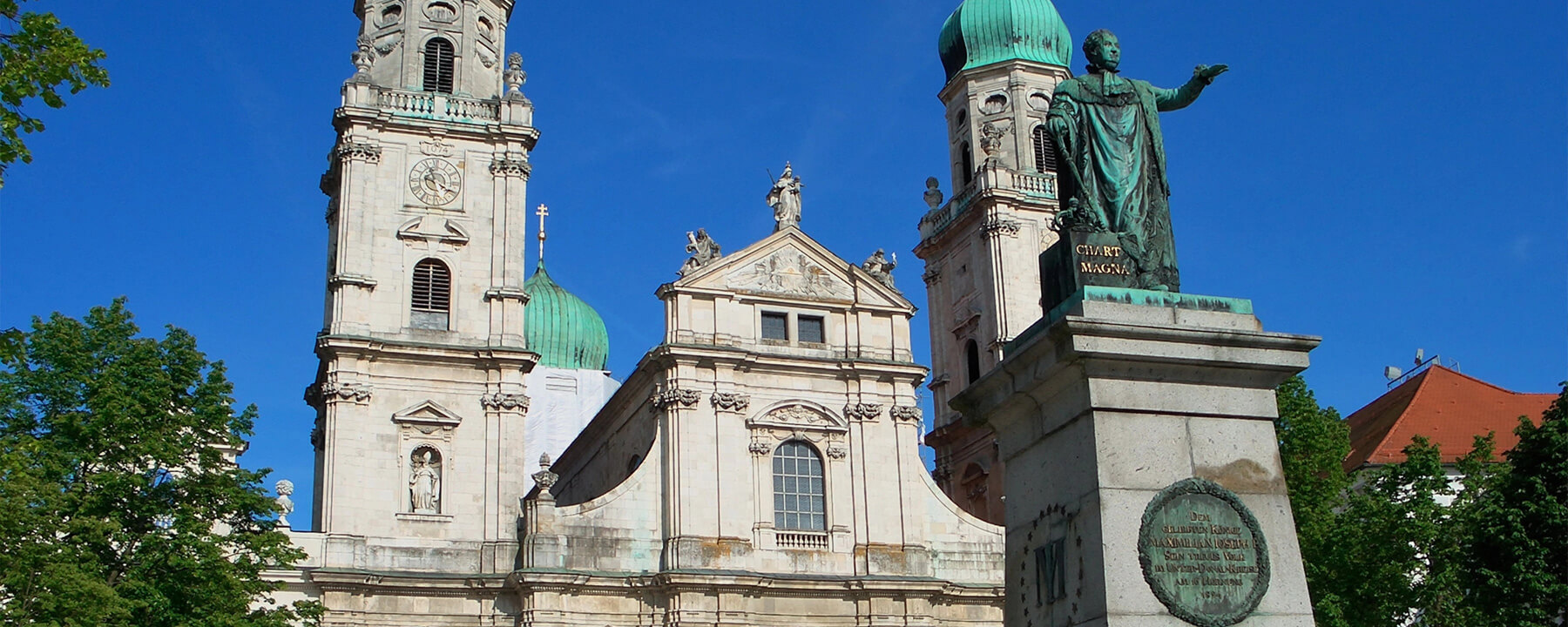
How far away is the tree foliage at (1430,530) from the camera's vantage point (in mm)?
21969

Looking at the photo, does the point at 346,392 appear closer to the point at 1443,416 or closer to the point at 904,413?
the point at 904,413

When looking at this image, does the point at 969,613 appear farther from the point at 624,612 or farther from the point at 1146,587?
the point at 1146,587

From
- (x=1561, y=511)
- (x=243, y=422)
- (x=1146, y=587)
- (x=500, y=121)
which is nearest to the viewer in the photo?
(x=1146, y=587)

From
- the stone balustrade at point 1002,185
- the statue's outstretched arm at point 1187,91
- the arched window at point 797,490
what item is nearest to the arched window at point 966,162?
the stone balustrade at point 1002,185

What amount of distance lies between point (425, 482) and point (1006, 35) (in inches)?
837

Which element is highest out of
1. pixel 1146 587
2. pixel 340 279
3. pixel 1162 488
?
pixel 340 279

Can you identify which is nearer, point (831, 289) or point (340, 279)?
point (340, 279)

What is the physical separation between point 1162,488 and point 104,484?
18.5 m

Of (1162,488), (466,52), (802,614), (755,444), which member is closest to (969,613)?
(802,614)

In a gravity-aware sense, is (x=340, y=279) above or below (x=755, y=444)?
above

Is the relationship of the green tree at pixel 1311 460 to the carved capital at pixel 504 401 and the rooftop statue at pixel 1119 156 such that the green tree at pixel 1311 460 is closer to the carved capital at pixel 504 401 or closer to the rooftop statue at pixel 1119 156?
the carved capital at pixel 504 401

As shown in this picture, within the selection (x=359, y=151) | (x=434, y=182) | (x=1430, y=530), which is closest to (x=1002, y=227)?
(x=434, y=182)

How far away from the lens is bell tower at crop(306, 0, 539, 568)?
3244 centimetres

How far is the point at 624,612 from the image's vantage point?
3200 centimetres
